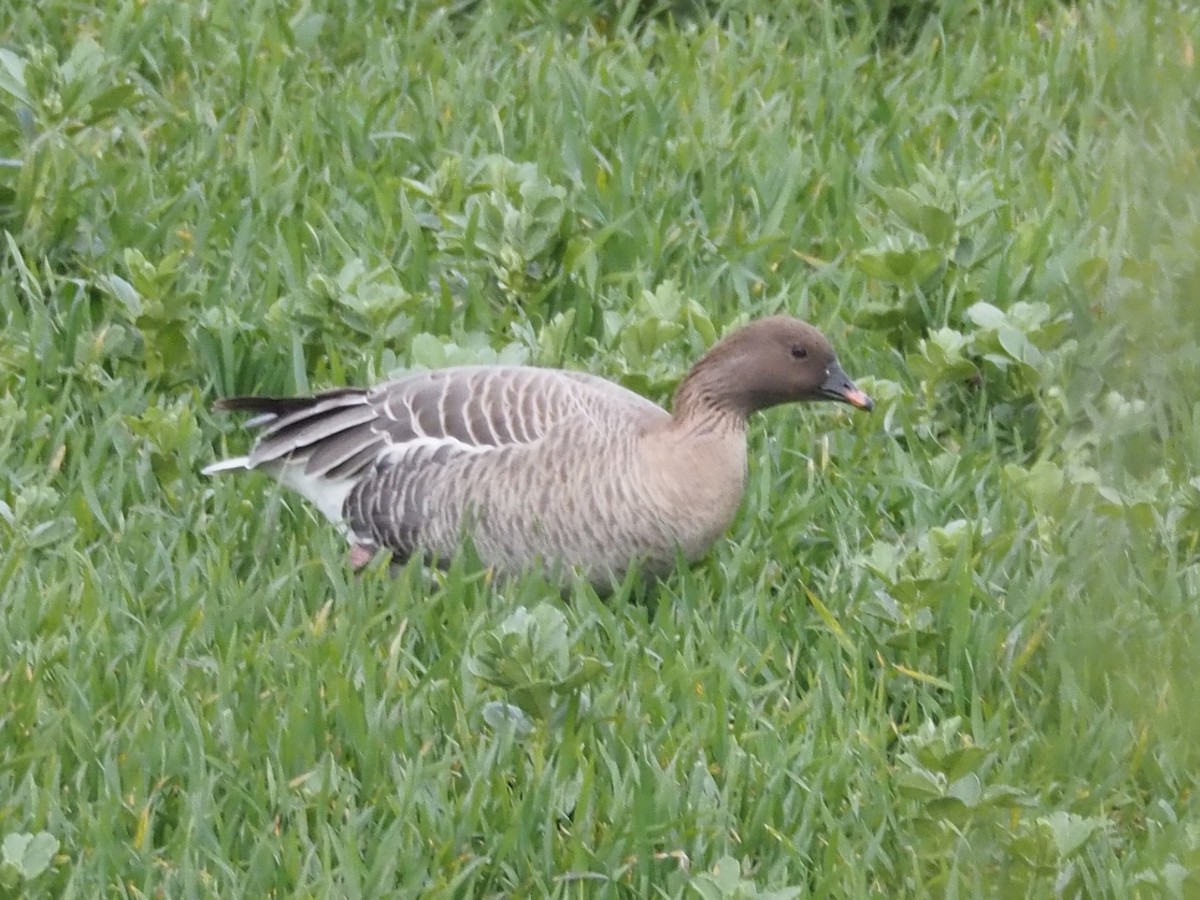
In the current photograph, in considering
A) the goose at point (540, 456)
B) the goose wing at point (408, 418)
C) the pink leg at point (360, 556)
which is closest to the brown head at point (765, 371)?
the goose at point (540, 456)

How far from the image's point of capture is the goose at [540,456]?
4309mm

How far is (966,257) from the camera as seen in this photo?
540 centimetres

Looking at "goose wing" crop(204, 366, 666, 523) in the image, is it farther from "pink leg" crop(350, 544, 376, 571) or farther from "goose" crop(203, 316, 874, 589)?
"pink leg" crop(350, 544, 376, 571)

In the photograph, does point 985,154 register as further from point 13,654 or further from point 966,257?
point 13,654

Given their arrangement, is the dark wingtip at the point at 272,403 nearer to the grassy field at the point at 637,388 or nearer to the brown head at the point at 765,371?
the grassy field at the point at 637,388

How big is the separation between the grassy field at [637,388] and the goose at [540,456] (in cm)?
12

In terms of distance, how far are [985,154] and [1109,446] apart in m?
4.89

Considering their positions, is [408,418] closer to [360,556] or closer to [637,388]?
[360,556]

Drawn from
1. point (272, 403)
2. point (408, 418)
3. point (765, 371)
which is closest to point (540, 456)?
point (408, 418)

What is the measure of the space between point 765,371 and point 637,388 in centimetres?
65

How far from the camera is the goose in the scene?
4309 mm

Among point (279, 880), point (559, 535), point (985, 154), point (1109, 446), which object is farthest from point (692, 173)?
point (1109, 446)

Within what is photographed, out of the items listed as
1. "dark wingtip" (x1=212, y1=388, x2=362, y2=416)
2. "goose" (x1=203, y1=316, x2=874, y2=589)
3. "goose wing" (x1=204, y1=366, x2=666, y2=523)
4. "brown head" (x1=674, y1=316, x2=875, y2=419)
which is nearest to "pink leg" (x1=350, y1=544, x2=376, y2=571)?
"goose" (x1=203, y1=316, x2=874, y2=589)

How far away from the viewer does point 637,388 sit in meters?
5.04
